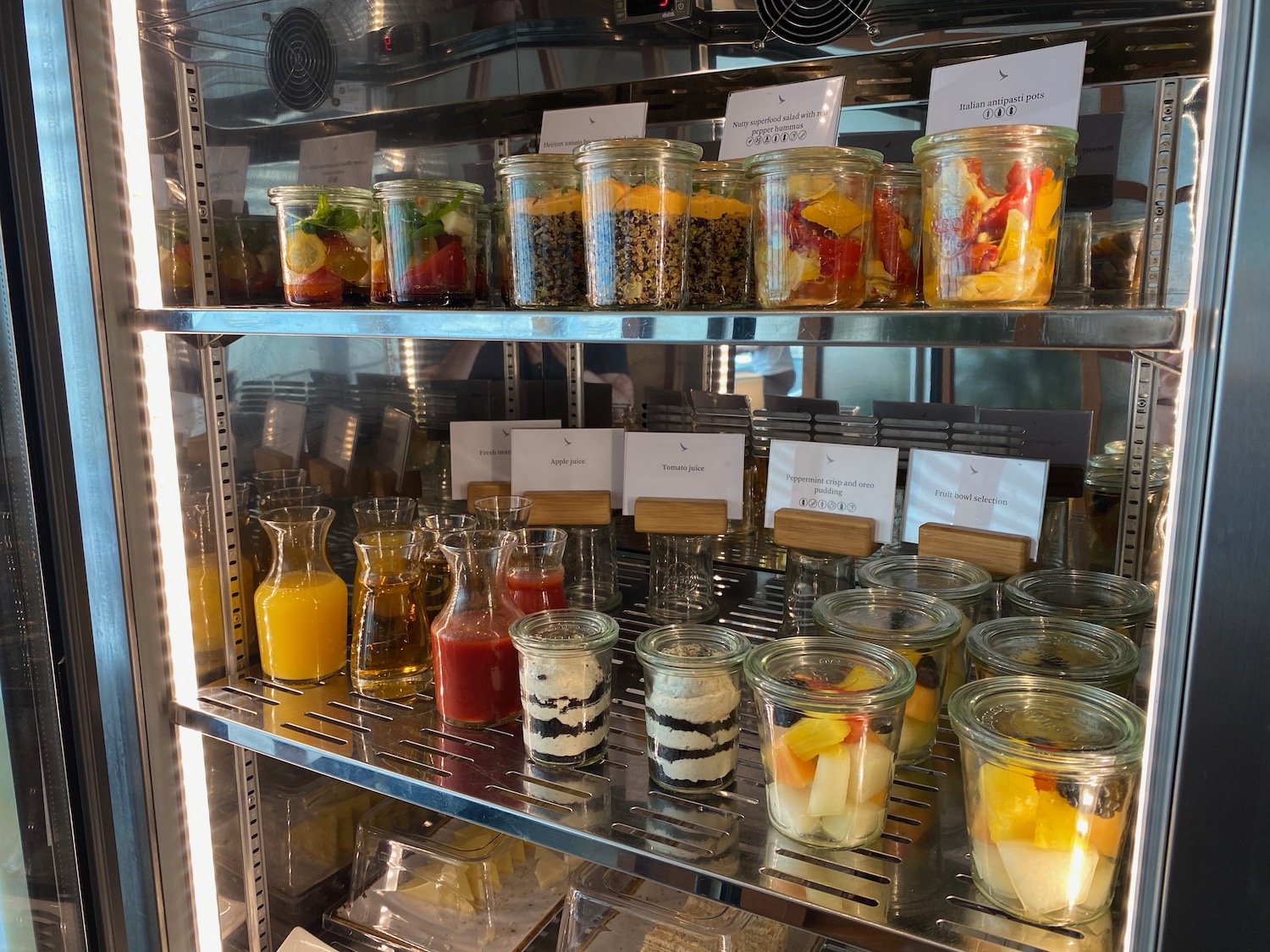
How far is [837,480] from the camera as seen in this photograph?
4.13ft

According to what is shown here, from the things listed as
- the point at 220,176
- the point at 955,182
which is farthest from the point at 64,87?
the point at 955,182

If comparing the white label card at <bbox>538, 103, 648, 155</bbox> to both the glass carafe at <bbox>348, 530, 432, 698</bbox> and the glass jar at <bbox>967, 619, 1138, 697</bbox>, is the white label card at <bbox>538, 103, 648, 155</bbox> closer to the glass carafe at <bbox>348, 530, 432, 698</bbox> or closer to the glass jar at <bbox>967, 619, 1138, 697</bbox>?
the glass carafe at <bbox>348, 530, 432, 698</bbox>

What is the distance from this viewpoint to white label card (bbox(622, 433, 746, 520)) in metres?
1.38

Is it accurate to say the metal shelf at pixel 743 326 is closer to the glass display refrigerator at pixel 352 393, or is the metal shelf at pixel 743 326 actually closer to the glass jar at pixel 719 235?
the glass display refrigerator at pixel 352 393

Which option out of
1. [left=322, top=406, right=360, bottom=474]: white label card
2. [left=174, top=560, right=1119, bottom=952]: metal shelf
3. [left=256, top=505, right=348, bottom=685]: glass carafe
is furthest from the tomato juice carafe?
[left=322, top=406, right=360, bottom=474]: white label card

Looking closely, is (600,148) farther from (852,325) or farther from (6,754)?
(6,754)

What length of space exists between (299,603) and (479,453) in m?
0.40

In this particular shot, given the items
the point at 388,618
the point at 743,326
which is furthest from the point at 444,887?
the point at 743,326

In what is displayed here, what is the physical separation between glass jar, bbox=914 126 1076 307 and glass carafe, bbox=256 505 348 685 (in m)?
0.87

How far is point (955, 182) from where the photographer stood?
851 millimetres

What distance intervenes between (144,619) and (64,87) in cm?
64

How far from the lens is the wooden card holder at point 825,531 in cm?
123

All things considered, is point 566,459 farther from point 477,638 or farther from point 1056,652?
point 1056,652

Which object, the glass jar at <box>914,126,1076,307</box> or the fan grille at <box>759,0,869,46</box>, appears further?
the fan grille at <box>759,0,869,46</box>
